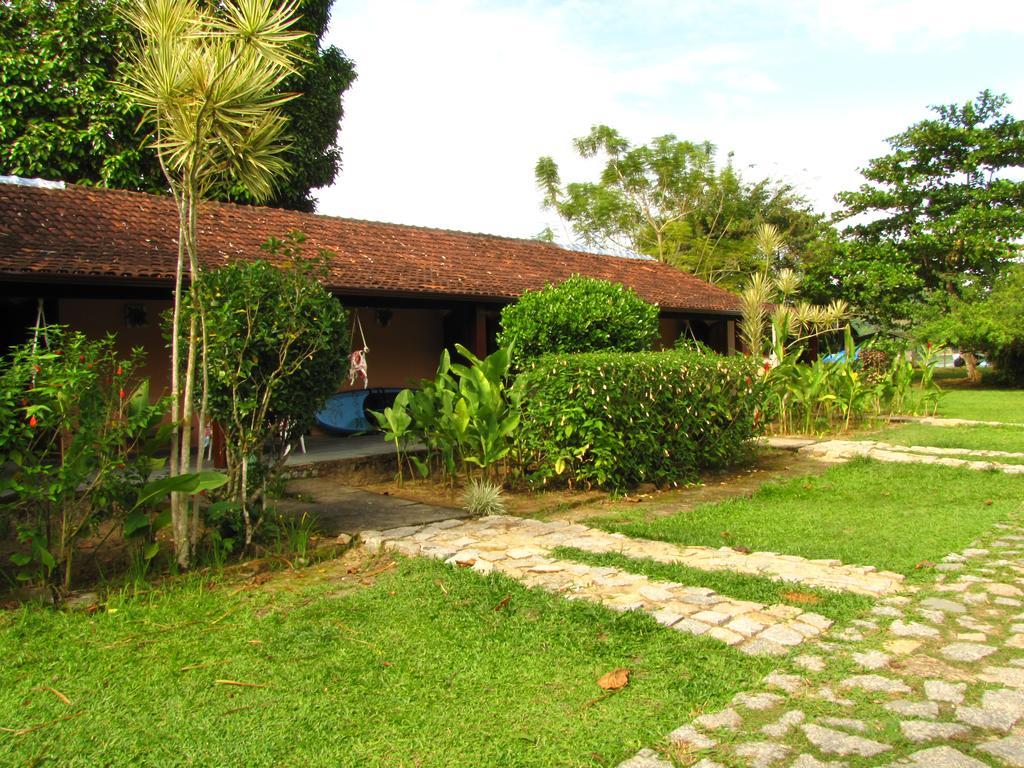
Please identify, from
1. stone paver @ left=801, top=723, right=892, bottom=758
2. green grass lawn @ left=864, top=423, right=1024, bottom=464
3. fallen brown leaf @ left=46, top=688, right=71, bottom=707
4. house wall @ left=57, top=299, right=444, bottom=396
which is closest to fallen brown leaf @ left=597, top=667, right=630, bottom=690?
stone paver @ left=801, top=723, right=892, bottom=758

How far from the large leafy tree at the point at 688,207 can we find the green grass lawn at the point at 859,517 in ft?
78.7

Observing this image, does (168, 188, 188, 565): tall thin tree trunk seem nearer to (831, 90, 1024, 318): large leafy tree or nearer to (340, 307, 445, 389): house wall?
(340, 307, 445, 389): house wall

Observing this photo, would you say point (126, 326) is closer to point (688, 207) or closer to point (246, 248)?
point (246, 248)

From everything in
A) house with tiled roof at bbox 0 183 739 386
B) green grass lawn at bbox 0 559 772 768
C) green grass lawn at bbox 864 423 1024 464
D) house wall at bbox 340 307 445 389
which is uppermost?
house with tiled roof at bbox 0 183 739 386

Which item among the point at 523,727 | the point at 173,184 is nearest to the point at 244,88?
the point at 173,184

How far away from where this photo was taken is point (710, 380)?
7.88 m

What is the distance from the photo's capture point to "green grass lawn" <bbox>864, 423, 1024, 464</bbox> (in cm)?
1008

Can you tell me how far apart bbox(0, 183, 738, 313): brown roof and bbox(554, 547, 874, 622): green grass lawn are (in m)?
3.67

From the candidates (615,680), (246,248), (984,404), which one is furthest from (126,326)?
(984,404)

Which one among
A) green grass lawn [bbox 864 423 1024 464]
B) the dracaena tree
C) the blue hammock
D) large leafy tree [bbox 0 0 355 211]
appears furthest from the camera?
large leafy tree [bbox 0 0 355 211]

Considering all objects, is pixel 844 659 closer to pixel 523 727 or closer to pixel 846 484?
pixel 523 727

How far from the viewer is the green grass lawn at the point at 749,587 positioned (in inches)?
148

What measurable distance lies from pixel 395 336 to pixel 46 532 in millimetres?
9001

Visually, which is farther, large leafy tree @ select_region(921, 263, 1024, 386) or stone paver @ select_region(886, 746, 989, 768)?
large leafy tree @ select_region(921, 263, 1024, 386)
